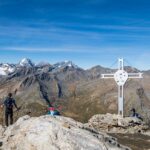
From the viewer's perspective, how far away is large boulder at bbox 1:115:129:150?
2066 centimetres

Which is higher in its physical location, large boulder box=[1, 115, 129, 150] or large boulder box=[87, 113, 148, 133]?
large boulder box=[1, 115, 129, 150]

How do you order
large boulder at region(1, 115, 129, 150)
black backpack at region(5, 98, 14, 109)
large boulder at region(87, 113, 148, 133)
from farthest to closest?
large boulder at region(87, 113, 148, 133), black backpack at region(5, 98, 14, 109), large boulder at region(1, 115, 129, 150)

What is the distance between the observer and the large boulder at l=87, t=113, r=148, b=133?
62438mm

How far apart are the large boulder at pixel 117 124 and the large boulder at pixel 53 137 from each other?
38.8m

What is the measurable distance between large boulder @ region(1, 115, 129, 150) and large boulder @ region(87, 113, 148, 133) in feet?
127

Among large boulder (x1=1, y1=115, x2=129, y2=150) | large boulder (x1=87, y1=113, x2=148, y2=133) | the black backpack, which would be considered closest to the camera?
large boulder (x1=1, y1=115, x2=129, y2=150)

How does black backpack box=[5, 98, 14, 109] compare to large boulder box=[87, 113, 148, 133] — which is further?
large boulder box=[87, 113, 148, 133]

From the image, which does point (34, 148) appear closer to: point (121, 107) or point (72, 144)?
point (72, 144)

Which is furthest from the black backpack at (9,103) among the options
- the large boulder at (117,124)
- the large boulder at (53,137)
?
the large boulder at (117,124)

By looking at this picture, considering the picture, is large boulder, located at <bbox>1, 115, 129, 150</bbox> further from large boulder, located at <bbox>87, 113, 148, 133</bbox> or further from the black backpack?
large boulder, located at <bbox>87, 113, 148, 133</bbox>

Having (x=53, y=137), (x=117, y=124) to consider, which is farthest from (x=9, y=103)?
(x=117, y=124)

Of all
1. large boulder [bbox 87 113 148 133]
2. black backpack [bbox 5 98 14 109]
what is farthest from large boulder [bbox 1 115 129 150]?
large boulder [bbox 87 113 148 133]

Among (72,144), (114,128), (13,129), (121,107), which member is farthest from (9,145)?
(121,107)

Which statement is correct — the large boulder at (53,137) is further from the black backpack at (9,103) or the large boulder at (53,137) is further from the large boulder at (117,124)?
the large boulder at (117,124)
